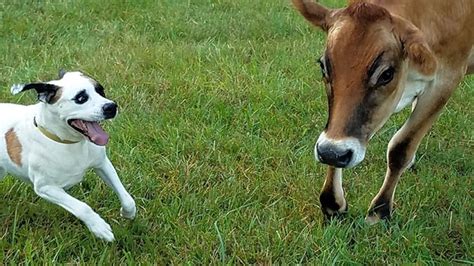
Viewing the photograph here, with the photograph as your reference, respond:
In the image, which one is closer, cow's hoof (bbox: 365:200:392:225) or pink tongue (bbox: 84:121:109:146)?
pink tongue (bbox: 84:121:109:146)

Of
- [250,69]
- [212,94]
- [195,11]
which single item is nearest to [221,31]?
[195,11]

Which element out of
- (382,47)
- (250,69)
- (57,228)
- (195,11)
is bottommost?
(195,11)

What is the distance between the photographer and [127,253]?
143 inches

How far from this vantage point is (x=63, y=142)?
3.72 meters

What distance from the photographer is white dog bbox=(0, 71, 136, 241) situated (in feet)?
11.8

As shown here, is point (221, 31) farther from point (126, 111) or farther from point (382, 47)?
point (382, 47)

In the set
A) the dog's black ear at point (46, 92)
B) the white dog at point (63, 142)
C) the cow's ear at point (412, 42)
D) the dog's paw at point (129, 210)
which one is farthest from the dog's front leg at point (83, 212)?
the cow's ear at point (412, 42)

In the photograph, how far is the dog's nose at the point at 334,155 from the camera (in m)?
3.44

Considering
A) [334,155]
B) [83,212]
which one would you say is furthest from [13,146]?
[334,155]

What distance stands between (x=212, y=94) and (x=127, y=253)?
80.8 inches

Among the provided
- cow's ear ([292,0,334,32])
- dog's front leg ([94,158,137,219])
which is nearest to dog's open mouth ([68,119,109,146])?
dog's front leg ([94,158,137,219])

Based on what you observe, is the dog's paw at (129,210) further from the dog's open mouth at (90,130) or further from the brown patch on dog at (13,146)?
the brown patch on dog at (13,146)

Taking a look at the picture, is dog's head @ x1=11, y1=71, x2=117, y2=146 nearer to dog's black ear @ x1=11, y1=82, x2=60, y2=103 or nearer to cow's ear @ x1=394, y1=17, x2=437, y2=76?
dog's black ear @ x1=11, y1=82, x2=60, y2=103

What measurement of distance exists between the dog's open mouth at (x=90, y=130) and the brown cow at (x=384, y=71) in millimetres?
913
